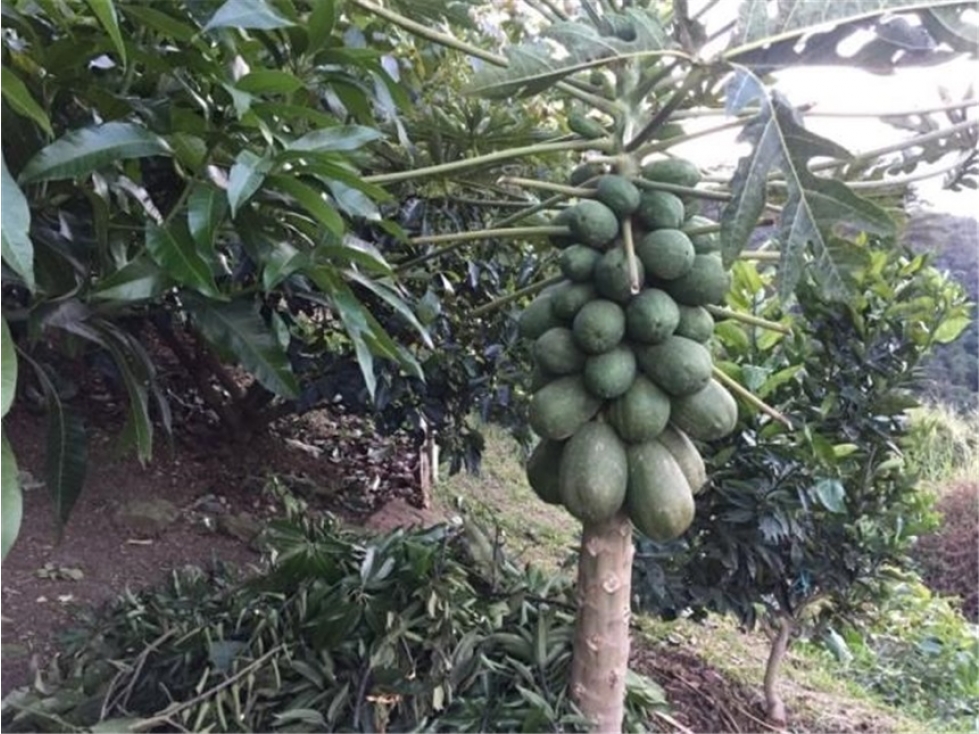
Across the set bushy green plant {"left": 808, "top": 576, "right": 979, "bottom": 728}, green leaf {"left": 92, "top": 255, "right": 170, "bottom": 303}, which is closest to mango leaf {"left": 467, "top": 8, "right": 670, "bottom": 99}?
green leaf {"left": 92, "top": 255, "right": 170, "bottom": 303}

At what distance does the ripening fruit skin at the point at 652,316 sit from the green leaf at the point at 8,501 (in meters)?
0.73

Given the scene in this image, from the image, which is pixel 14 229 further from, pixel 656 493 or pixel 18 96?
pixel 656 493

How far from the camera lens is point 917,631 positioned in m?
2.70

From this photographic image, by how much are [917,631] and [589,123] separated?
2284 millimetres

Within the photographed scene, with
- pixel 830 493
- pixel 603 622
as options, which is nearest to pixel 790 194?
pixel 603 622

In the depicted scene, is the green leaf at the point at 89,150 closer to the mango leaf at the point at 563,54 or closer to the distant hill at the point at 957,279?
the mango leaf at the point at 563,54

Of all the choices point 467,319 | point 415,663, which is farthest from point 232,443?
point 415,663

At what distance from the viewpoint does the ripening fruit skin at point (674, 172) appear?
3.77 ft

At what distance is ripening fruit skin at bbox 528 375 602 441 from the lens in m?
1.12

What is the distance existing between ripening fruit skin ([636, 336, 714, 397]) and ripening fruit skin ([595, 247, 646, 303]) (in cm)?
8

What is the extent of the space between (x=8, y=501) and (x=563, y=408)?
0.66 meters

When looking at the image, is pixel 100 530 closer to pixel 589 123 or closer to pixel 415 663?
pixel 415 663

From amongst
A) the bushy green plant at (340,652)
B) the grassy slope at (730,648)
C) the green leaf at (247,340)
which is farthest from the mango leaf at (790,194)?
the grassy slope at (730,648)

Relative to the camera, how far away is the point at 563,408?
111cm
